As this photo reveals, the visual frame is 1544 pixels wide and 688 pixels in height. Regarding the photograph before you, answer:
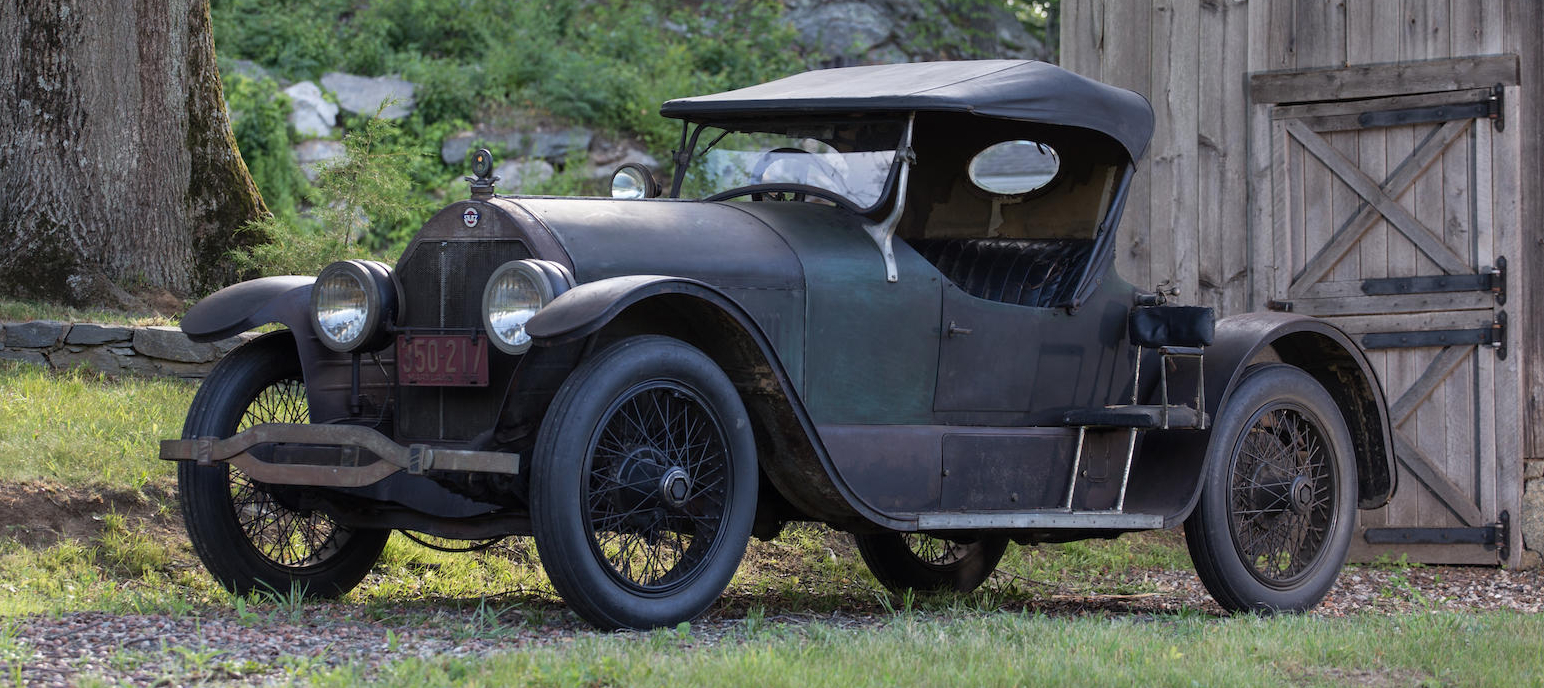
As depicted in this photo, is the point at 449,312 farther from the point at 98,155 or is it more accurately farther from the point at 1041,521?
the point at 98,155

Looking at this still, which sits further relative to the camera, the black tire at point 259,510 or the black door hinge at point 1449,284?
the black door hinge at point 1449,284

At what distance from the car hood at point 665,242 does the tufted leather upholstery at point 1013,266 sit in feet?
3.90

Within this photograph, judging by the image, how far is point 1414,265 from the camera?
7887 mm

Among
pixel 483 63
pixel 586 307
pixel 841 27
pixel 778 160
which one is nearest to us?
pixel 586 307

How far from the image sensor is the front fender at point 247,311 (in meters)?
4.85

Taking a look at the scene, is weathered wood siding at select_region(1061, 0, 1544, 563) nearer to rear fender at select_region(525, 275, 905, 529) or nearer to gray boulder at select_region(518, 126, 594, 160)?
rear fender at select_region(525, 275, 905, 529)

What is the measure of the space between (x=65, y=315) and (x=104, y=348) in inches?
22.9

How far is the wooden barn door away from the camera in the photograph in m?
7.74

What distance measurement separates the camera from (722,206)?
5266 millimetres

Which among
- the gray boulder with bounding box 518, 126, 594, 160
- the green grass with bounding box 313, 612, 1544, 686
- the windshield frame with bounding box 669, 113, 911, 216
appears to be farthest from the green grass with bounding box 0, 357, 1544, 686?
the gray boulder with bounding box 518, 126, 594, 160

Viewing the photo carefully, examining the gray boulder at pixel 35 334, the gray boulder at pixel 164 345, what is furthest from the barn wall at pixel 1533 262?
the gray boulder at pixel 35 334

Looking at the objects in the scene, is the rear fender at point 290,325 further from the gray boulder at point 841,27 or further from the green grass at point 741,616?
the gray boulder at point 841,27

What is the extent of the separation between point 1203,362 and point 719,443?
2152mm

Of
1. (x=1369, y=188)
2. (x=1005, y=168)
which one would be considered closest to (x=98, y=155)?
(x=1005, y=168)
